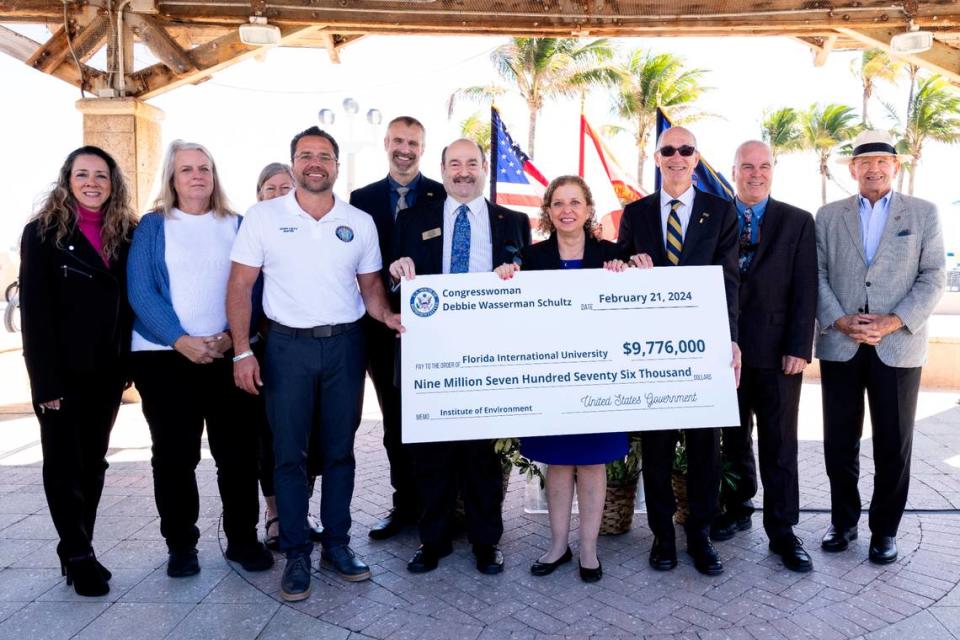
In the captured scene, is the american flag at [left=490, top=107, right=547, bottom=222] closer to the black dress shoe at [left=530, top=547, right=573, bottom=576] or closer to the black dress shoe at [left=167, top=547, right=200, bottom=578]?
the black dress shoe at [left=530, top=547, right=573, bottom=576]

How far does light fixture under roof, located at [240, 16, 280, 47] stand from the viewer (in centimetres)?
630

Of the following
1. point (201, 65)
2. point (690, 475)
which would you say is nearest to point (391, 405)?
point (690, 475)

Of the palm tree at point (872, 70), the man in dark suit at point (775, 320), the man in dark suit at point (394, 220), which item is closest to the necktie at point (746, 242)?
the man in dark suit at point (775, 320)

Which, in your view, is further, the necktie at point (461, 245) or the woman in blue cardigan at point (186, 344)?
the necktie at point (461, 245)

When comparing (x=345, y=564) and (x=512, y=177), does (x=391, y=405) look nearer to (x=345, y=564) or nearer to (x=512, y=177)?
(x=345, y=564)

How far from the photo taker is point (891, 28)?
630 cm

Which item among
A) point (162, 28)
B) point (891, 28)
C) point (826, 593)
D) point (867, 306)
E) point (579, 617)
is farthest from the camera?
point (162, 28)

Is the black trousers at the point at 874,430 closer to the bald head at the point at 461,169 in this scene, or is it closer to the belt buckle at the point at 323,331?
the bald head at the point at 461,169

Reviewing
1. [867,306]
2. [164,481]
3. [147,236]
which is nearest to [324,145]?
[147,236]

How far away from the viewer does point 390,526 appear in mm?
4395

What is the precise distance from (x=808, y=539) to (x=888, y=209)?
73.8 inches

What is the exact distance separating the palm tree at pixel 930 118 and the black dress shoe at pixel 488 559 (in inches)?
1645

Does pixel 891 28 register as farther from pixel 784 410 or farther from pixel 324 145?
pixel 324 145

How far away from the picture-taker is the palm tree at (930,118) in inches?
1503
